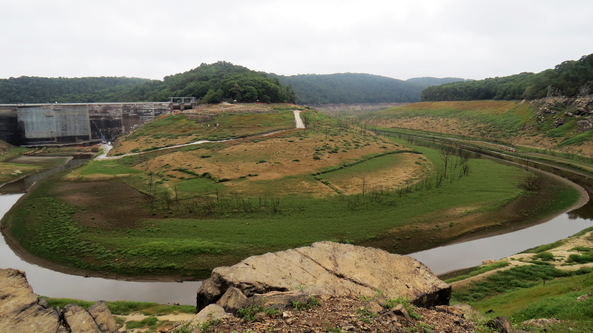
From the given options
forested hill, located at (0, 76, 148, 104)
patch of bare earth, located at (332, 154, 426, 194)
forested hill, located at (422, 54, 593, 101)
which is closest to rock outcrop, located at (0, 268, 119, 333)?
patch of bare earth, located at (332, 154, 426, 194)

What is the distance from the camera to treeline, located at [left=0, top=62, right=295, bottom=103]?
279 ft

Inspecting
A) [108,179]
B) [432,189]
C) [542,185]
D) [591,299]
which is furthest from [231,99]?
[591,299]

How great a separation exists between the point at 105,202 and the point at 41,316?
21.8 metres

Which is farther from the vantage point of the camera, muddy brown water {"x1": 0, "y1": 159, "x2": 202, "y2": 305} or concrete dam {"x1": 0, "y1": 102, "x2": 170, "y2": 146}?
concrete dam {"x1": 0, "y1": 102, "x2": 170, "y2": 146}

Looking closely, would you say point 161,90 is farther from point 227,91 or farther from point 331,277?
point 331,277

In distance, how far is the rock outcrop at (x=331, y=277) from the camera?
10.6m

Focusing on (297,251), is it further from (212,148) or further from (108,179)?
(212,148)

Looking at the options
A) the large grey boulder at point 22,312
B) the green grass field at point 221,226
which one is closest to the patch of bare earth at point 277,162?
the green grass field at point 221,226

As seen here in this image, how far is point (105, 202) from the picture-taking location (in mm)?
28578

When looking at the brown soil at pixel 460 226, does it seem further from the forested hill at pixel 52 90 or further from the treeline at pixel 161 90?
the forested hill at pixel 52 90

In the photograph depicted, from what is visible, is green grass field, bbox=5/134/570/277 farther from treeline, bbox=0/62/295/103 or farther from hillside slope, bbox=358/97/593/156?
treeline, bbox=0/62/295/103

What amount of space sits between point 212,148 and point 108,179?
15.7 meters

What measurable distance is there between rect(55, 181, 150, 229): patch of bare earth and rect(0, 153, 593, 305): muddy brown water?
4979 mm

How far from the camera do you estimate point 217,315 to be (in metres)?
8.56
